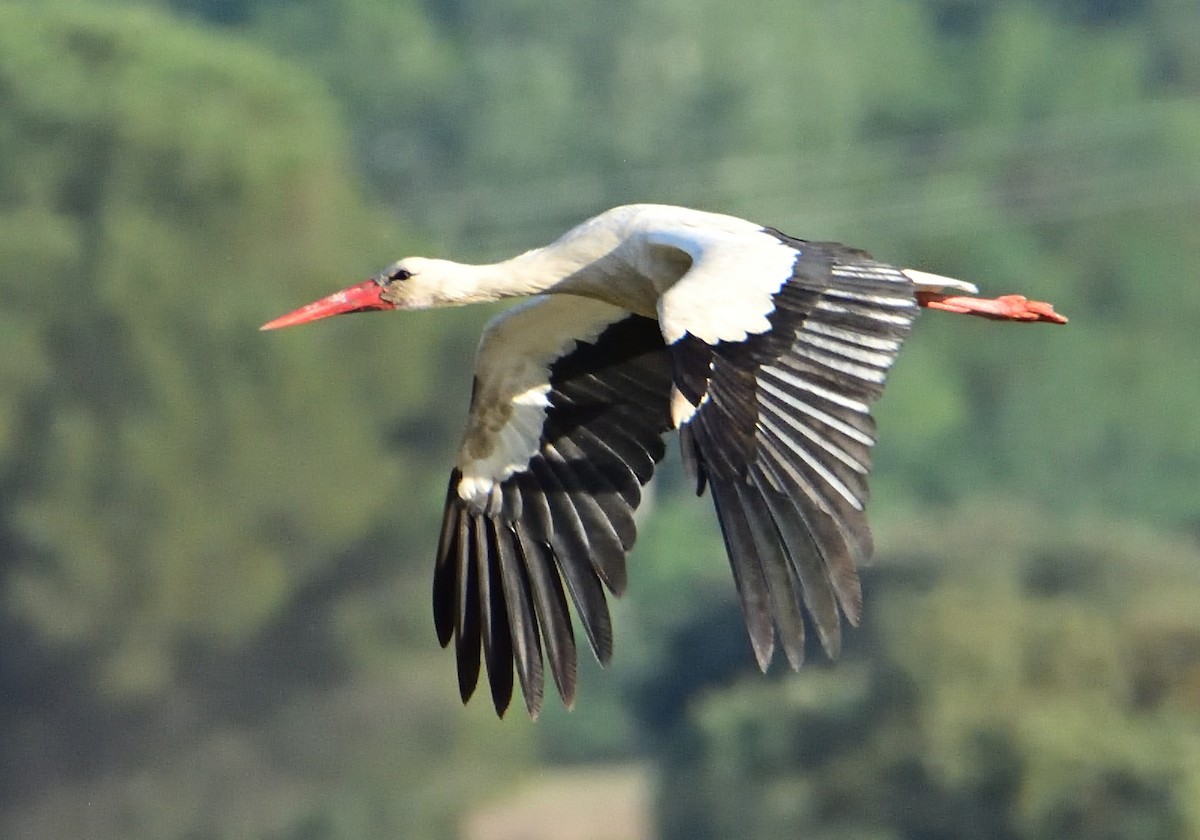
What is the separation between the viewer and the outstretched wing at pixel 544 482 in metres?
5.87

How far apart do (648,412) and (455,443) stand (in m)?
14.3

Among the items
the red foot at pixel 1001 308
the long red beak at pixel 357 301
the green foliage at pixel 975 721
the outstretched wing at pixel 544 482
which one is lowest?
the green foliage at pixel 975 721

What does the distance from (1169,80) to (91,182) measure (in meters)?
11.6

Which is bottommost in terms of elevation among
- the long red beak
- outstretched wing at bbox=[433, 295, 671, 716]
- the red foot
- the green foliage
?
the green foliage

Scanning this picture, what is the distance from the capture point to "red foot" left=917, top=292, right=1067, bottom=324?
243 inches

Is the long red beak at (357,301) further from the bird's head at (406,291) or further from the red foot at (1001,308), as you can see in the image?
the red foot at (1001,308)

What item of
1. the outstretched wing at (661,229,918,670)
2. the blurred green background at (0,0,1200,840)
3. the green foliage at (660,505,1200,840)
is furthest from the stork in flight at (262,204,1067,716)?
the green foliage at (660,505,1200,840)

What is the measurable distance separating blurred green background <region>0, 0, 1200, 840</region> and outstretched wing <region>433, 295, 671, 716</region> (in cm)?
1020

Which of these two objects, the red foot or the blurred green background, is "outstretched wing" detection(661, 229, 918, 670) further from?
the blurred green background

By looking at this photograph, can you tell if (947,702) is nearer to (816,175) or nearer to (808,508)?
(816,175)

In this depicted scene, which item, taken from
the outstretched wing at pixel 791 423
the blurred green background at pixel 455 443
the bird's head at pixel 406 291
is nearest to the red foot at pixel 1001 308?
the outstretched wing at pixel 791 423

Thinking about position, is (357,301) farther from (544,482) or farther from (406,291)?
(544,482)

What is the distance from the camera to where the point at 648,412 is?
20.6 ft

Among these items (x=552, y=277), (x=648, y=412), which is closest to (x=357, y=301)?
(x=552, y=277)
